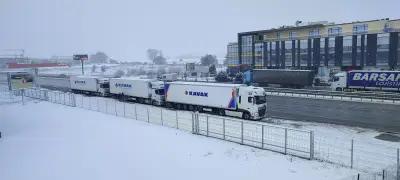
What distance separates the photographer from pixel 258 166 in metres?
17.2

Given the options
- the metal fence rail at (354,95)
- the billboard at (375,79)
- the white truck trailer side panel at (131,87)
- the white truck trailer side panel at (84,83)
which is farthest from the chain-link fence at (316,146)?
the white truck trailer side panel at (84,83)

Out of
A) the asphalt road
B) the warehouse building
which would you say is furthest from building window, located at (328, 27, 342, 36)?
the asphalt road

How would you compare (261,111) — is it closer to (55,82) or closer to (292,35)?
(55,82)

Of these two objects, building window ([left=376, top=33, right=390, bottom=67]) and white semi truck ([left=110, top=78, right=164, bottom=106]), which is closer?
white semi truck ([left=110, top=78, right=164, bottom=106])

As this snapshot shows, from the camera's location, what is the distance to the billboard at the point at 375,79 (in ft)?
152

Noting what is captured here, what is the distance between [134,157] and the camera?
19.2 metres

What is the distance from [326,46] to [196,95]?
55334 millimetres

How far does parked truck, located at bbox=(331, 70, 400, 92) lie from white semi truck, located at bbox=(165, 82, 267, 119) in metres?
25.2

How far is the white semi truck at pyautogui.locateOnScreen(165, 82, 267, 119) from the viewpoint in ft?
101

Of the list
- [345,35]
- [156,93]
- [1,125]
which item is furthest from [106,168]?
[345,35]

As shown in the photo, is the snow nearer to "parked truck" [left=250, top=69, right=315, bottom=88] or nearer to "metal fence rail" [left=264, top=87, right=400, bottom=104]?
"metal fence rail" [left=264, top=87, right=400, bottom=104]

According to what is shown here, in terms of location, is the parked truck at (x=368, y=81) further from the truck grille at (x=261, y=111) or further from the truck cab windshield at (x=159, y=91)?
the truck cab windshield at (x=159, y=91)

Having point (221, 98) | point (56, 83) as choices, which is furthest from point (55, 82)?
point (221, 98)

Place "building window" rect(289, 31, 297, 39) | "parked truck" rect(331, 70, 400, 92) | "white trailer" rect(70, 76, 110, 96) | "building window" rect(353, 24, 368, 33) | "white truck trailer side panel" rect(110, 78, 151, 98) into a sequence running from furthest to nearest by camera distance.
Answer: "building window" rect(289, 31, 297, 39) < "building window" rect(353, 24, 368, 33) < "white trailer" rect(70, 76, 110, 96) < "parked truck" rect(331, 70, 400, 92) < "white truck trailer side panel" rect(110, 78, 151, 98)
